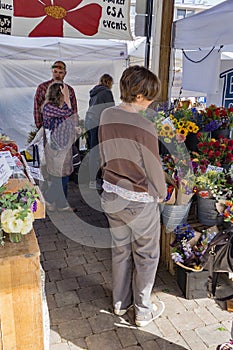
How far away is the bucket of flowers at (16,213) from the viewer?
156cm

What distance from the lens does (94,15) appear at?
370 cm

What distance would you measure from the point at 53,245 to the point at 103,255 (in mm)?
509

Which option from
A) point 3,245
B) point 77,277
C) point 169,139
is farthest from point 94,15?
point 3,245

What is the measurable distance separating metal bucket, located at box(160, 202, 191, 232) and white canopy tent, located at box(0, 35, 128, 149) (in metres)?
4.17

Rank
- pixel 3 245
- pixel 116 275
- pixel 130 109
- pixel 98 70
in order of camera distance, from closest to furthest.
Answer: pixel 3 245, pixel 130 109, pixel 116 275, pixel 98 70

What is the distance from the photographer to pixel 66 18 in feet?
11.9

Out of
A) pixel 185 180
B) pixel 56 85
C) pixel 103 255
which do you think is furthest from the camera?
pixel 56 85

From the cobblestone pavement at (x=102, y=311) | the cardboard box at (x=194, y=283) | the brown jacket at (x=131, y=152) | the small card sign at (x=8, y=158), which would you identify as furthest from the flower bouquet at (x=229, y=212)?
the small card sign at (x=8, y=158)

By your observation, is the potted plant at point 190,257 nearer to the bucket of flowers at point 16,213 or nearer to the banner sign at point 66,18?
the bucket of flowers at point 16,213

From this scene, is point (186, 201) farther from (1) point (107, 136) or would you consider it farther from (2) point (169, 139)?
(1) point (107, 136)

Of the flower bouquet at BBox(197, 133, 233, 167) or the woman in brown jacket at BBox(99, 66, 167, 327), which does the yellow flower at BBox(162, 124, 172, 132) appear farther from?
the woman in brown jacket at BBox(99, 66, 167, 327)

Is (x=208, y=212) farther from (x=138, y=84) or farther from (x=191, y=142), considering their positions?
(x=138, y=84)

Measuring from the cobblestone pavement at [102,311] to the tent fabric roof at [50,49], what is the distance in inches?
144

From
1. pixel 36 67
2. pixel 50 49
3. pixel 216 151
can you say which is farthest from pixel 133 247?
pixel 36 67
